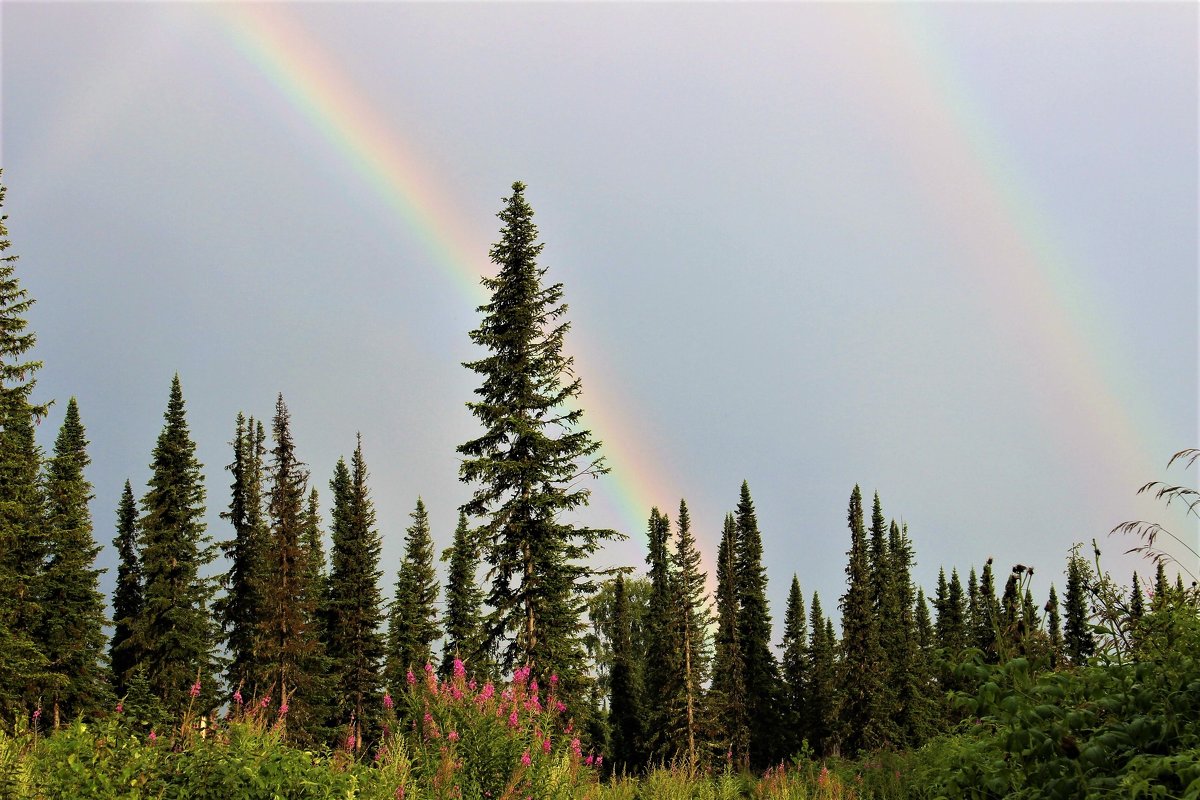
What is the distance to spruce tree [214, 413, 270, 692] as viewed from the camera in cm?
4238

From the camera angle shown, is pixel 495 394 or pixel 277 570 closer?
pixel 495 394

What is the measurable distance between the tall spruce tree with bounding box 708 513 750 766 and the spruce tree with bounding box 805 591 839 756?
6163 millimetres

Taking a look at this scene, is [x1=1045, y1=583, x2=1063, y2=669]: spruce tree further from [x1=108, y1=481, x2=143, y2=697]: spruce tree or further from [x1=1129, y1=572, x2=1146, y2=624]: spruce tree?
[x1=108, y1=481, x2=143, y2=697]: spruce tree

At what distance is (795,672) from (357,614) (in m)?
37.2

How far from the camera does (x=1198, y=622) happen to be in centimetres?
473

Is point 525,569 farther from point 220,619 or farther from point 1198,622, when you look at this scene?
point 220,619

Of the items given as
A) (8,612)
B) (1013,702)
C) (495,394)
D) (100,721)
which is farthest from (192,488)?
(1013,702)

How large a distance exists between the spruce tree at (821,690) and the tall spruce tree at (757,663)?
3582 mm

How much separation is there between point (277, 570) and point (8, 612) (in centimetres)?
1466

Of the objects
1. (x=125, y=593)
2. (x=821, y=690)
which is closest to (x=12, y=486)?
(x=125, y=593)

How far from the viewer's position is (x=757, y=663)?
60531 millimetres

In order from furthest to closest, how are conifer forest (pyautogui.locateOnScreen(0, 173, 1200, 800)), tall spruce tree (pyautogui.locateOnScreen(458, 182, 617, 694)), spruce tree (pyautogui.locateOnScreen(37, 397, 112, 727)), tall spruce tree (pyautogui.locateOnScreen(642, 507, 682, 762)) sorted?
tall spruce tree (pyautogui.locateOnScreen(642, 507, 682, 762)), spruce tree (pyautogui.locateOnScreen(37, 397, 112, 727)), tall spruce tree (pyautogui.locateOnScreen(458, 182, 617, 694)), conifer forest (pyautogui.locateOnScreen(0, 173, 1200, 800))

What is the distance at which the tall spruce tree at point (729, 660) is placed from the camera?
2136 inches

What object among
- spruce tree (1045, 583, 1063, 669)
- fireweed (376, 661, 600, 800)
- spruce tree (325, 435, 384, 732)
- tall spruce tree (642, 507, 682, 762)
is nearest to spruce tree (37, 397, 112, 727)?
spruce tree (325, 435, 384, 732)
